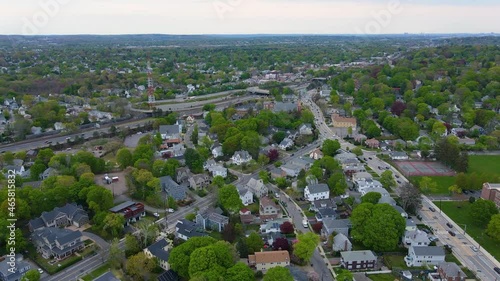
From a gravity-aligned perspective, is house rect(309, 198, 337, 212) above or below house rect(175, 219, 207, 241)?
below

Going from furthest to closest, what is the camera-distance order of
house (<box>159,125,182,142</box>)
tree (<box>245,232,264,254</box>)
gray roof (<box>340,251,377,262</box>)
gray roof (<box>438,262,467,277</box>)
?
house (<box>159,125,182,142</box>), tree (<box>245,232,264,254</box>), gray roof (<box>340,251,377,262</box>), gray roof (<box>438,262,467,277</box>)

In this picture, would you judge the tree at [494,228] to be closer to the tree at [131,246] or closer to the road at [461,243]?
the road at [461,243]

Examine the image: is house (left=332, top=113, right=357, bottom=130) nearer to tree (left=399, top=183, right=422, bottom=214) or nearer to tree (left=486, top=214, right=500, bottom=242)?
tree (left=399, top=183, right=422, bottom=214)

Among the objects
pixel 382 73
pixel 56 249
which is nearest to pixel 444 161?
pixel 56 249

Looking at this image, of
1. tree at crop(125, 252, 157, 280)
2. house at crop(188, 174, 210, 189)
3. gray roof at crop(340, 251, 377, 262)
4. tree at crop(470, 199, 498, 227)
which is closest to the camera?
tree at crop(125, 252, 157, 280)

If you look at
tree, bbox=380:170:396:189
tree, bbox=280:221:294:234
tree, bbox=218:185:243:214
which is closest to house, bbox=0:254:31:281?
tree, bbox=218:185:243:214

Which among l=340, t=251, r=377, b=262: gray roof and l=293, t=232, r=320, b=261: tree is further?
l=340, t=251, r=377, b=262: gray roof
